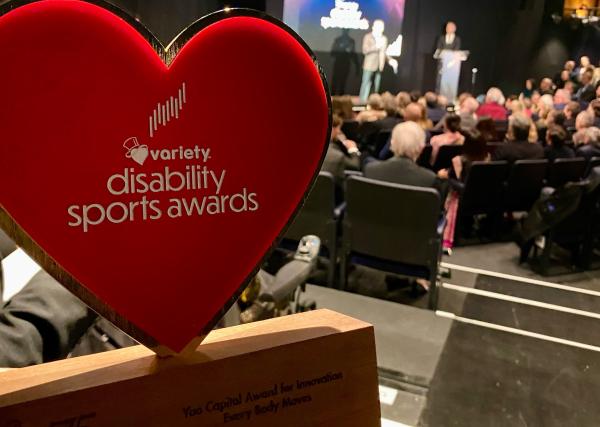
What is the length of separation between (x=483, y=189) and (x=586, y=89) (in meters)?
4.64

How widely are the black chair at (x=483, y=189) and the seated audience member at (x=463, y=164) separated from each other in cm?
6

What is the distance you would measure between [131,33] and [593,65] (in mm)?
9735

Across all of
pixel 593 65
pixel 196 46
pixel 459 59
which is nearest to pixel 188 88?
pixel 196 46

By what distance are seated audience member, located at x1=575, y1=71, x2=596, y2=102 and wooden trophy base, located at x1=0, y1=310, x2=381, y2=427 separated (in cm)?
720

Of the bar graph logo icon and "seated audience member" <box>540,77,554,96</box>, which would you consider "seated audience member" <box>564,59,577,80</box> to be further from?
the bar graph logo icon

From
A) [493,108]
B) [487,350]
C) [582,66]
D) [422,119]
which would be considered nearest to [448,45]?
[582,66]

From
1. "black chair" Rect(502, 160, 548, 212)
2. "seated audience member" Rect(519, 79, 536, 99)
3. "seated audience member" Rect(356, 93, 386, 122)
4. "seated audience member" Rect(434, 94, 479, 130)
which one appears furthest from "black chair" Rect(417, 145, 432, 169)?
"seated audience member" Rect(519, 79, 536, 99)

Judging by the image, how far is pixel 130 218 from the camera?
1.88 feet

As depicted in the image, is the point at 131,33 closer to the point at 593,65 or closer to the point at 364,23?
the point at 593,65

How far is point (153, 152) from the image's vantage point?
1.87ft

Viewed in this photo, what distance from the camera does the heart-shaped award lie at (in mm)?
518

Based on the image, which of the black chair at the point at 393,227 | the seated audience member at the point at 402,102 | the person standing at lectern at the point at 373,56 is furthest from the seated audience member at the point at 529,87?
the black chair at the point at 393,227

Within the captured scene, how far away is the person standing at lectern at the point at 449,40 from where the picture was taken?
37.3 feet

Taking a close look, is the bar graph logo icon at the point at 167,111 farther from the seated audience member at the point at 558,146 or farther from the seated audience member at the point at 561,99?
the seated audience member at the point at 561,99
